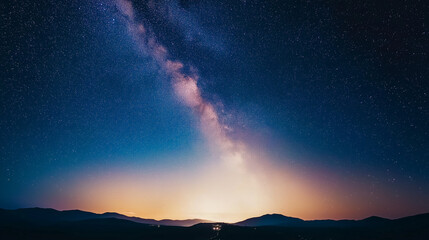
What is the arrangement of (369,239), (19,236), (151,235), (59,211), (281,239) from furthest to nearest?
(59,211)
(151,235)
(281,239)
(369,239)
(19,236)

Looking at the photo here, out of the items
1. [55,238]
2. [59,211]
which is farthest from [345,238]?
[59,211]

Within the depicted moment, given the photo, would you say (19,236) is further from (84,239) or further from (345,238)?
(345,238)

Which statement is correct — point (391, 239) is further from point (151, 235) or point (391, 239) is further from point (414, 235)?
point (151, 235)

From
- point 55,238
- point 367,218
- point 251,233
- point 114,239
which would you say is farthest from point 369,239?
point 367,218

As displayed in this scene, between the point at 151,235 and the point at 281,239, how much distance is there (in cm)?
3152

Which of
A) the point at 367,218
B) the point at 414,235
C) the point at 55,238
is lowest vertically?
the point at 55,238

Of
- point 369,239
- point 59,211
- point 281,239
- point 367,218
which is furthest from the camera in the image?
point 59,211

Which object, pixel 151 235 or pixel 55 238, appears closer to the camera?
pixel 55 238

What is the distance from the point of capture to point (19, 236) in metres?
51.7

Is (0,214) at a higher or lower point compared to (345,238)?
higher

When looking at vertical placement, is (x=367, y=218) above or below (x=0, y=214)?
above

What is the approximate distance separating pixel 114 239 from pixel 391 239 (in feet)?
A: 193

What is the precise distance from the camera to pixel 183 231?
69.7 metres

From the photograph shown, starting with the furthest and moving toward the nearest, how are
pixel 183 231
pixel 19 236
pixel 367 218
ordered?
pixel 367 218 → pixel 183 231 → pixel 19 236
